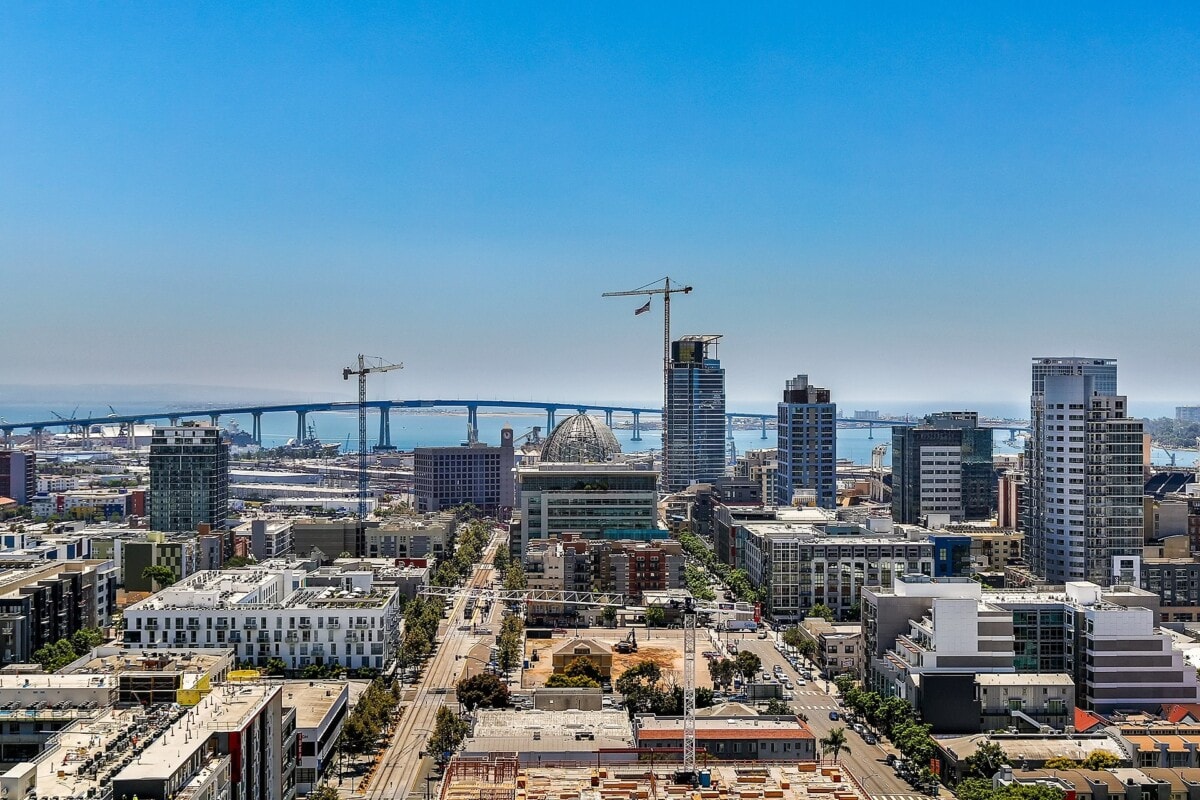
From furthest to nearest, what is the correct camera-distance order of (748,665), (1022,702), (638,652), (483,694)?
1. (638,652)
2. (748,665)
3. (483,694)
4. (1022,702)

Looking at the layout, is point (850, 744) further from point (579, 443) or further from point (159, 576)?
point (579, 443)

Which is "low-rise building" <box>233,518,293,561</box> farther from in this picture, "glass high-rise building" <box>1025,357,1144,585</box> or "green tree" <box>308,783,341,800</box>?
"glass high-rise building" <box>1025,357,1144,585</box>

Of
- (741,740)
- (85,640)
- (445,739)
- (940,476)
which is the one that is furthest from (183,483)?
(741,740)

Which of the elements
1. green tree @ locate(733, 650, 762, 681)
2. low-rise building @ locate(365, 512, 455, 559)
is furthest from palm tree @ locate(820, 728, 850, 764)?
low-rise building @ locate(365, 512, 455, 559)

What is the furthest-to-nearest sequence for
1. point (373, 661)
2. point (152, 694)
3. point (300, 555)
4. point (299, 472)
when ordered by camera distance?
1. point (299, 472)
2. point (300, 555)
3. point (373, 661)
4. point (152, 694)

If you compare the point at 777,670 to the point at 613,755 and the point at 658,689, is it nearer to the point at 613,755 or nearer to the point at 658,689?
the point at 658,689

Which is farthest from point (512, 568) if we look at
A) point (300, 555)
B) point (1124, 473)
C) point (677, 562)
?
point (1124, 473)

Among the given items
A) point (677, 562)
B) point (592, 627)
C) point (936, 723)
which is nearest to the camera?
point (936, 723)
